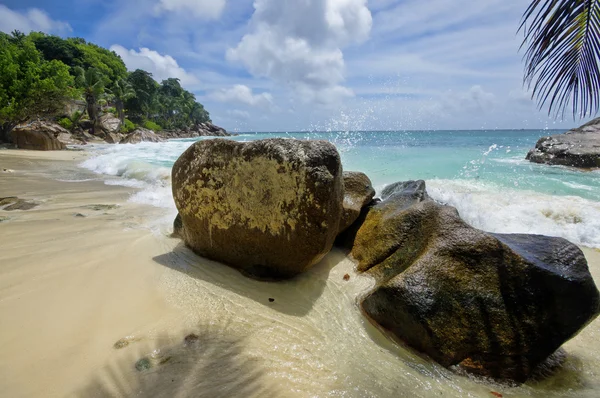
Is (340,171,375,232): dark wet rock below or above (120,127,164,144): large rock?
below

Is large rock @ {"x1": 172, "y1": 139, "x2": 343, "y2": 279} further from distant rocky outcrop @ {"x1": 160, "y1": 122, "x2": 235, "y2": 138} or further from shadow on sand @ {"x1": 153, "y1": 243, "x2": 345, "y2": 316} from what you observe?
distant rocky outcrop @ {"x1": 160, "y1": 122, "x2": 235, "y2": 138}

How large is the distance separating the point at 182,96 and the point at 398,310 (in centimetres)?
8206

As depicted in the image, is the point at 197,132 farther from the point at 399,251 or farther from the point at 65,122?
the point at 399,251

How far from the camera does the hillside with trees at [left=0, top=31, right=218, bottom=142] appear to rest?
21.8m

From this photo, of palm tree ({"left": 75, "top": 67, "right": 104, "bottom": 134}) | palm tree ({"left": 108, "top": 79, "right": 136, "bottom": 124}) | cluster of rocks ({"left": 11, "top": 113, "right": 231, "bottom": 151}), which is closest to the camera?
cluster of rocks ({"left": 11, "top": 113, "right": 231, "bottom": 151})

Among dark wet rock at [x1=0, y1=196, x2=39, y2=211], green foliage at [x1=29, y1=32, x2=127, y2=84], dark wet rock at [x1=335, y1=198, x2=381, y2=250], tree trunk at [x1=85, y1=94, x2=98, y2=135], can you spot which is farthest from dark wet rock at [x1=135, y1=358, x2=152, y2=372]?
green foliage at [x1=29, y1=32, x2=127, y2=84]

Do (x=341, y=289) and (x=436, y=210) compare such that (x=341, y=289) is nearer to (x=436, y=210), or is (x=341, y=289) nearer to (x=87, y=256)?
(x=436, y=210)

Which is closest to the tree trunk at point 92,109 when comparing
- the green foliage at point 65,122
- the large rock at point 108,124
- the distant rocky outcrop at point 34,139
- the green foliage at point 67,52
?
the large rock at point 108,124

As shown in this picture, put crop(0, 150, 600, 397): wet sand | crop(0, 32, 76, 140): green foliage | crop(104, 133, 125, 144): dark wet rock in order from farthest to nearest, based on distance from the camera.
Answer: crop(104, 133, 125, 144): dark wet rock
crop(0, 32, 76, 140): green foliage
crop(0, 150, 600, 397): wet sand

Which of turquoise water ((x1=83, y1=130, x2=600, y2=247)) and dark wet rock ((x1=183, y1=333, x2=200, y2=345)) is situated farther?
turquoise water ((x1=83, y1=130, x2=600, y2=247))

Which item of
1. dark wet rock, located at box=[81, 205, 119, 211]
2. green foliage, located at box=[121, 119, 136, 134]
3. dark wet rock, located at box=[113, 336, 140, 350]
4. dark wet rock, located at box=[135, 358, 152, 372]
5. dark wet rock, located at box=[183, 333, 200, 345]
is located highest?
green foliage, located at box=[121, 119, 136, 134]

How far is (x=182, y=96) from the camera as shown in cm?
7531

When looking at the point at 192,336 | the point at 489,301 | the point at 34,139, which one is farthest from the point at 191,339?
the point at 34,139

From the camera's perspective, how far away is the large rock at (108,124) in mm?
37656
